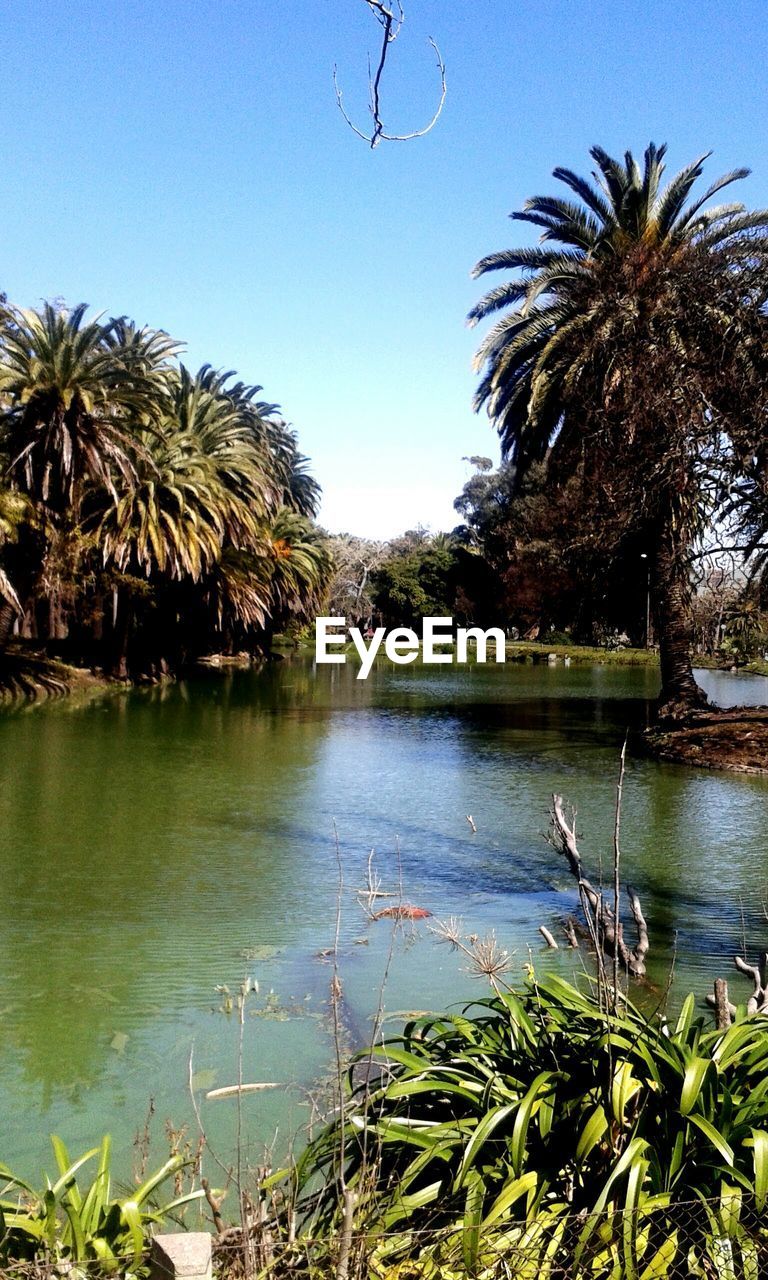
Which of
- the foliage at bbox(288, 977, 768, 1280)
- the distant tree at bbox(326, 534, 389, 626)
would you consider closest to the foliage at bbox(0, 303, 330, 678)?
the foliage at bbox(288, 977, 768, 1280)

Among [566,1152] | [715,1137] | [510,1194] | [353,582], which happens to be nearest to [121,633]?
[566,1152]

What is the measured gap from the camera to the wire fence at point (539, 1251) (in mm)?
2906

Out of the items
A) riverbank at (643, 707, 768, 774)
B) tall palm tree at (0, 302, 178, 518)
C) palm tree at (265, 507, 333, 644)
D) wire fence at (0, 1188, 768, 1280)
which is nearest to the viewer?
wire fence at (0, 1188, 768, 1280)

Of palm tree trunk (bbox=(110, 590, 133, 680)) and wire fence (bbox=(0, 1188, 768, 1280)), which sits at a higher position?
palm tree trunk (bbox=(110, 590, 133, 680))

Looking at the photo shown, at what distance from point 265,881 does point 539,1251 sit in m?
6.93

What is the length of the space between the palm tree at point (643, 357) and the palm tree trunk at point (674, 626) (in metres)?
0.03

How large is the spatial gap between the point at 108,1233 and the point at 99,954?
15.1 feet

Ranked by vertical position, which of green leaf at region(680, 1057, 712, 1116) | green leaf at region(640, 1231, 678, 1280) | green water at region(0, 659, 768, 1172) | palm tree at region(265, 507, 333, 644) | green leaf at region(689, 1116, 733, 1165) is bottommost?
green water at region(0, 659, 768, 1172)

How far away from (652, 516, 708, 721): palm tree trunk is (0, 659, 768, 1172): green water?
60.4 inches

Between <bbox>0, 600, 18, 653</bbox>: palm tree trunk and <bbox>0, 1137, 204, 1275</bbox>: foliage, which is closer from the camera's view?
<bbox>0, 1137, 204, 1275</bbox>: foliage

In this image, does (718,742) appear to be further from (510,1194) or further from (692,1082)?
(510,1194)

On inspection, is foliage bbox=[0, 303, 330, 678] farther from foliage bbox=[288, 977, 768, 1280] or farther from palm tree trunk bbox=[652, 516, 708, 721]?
foliage bbox=[288, 977, 768, 1280]

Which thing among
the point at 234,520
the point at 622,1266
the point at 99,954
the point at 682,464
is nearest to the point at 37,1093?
the point at 99,954

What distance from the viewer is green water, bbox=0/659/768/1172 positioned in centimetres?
575
